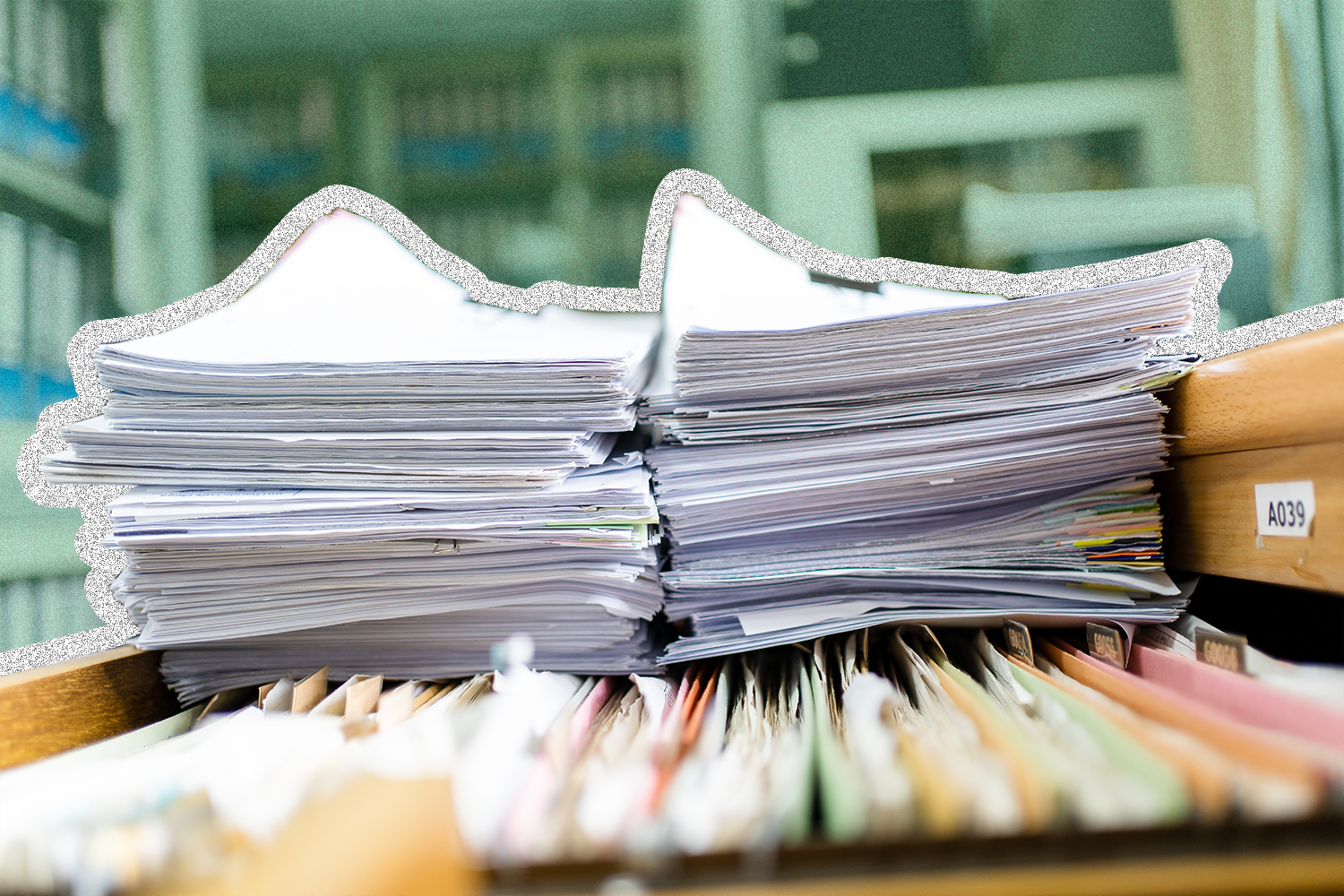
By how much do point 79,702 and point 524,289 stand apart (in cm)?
55

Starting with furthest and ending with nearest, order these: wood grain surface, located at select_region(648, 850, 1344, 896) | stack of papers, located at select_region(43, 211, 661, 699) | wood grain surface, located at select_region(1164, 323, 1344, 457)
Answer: stack of papers, located at select_region(43, 211, 661, 699) → wood grain surface, located at select_region(1164, 323, 1344, 457) → wood grain surface, located at select_region(648, 850, 1344, 896)

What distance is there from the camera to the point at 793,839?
0.82ft

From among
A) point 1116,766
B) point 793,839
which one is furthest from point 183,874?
point 1116,766

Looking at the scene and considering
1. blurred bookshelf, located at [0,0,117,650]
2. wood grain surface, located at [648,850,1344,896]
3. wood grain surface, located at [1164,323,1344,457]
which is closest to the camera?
wood grain surface, located at [648,850,1344,896]

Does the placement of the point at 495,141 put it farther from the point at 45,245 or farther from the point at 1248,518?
the point at 1248,518

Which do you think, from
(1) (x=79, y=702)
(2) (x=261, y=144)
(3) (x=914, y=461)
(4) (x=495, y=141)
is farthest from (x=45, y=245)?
(3) (x=914, y=461)

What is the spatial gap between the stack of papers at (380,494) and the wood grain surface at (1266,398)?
330mm

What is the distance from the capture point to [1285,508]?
413 millimetres

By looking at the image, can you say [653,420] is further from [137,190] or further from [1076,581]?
[137,190]

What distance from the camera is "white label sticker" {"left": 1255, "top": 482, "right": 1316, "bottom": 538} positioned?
0.39 metres

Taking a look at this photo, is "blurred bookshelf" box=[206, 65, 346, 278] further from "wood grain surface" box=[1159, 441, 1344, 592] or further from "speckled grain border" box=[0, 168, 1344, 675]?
"wood grain surface" box=[1159, 441, 1344, 592]

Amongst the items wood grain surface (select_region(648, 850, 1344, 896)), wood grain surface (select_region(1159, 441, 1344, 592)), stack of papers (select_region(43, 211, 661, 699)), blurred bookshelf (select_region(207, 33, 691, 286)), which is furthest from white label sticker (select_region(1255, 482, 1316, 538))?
blurred bookshelf (select_region(207, 33, 691, 286))

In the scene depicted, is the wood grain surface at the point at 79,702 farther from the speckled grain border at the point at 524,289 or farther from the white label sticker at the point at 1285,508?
the white label sticker at the point at 1285,508

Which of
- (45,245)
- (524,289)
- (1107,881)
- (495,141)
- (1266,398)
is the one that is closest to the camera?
(1107,881)
